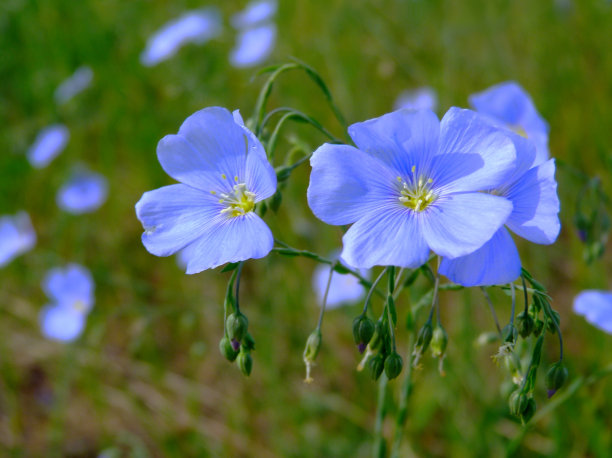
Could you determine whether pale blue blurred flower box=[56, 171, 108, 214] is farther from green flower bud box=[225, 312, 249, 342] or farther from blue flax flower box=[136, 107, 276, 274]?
green flower bud box=[225, 312, 249, 342]

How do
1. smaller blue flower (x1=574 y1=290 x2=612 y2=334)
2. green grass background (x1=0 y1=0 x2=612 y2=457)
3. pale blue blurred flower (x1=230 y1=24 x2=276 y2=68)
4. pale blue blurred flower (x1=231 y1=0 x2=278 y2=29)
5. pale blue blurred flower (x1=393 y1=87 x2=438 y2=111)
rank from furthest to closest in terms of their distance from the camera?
1. pale blue blurred flower (x1=231 y1=0 x2=278 y2=29)
2. pale blue blurred flower (x1=230 y1=24 x2=276 y2=68)
3. pale blue blurred flower (x1=393 y1=87 x2=438 y2=111)
4. green grass background (x1=0 y1=0 x2=612 y2=457)
5. smaller blue flower (x1=574 y1=290 x2=612 y2=334)

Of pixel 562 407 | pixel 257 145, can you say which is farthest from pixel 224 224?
pixel 562 407

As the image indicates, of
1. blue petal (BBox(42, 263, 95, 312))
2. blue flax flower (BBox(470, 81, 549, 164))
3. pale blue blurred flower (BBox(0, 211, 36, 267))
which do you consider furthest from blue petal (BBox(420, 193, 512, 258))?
pale blue blurred flower (BBox(0, 211, 36, 267))

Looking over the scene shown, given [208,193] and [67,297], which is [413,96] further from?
[208,193]

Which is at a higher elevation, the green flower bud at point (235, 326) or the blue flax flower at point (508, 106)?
the green flower bud at point (235, 326)

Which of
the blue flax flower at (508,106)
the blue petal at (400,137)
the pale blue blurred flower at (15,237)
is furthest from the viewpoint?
the pale blue blurred flower at (15,237)

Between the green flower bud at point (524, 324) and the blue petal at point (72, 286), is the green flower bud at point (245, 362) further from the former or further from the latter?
the blue petal at point (72, 286)

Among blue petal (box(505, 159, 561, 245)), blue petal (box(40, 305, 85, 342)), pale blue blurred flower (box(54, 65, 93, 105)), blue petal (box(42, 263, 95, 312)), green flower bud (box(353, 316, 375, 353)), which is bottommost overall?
blue petal (box(40, 305, 85, 342))

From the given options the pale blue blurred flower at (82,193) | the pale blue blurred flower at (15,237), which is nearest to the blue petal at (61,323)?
the pale blue blurred flower at (15,237)
